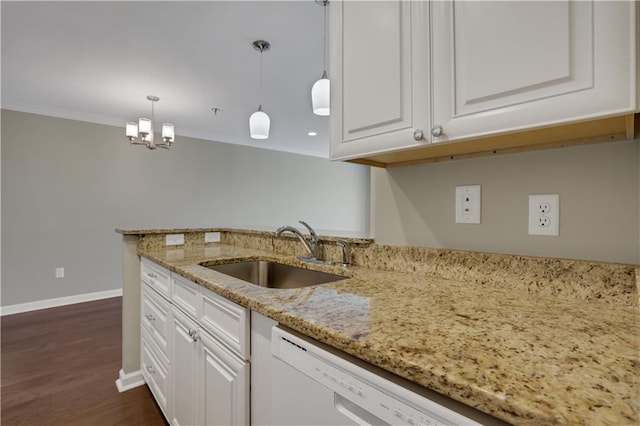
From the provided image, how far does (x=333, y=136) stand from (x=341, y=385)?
79cm

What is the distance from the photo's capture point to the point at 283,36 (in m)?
2.24

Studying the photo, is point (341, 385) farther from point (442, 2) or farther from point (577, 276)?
point (442, 2)

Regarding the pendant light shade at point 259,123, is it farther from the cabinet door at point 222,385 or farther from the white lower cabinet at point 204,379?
the cabinet door at point 222,385

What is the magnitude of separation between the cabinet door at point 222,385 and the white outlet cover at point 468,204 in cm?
87

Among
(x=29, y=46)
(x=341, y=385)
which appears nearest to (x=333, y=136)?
(x=341, y=385)

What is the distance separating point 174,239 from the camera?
2250 mm

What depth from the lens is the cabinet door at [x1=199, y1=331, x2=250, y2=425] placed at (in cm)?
97

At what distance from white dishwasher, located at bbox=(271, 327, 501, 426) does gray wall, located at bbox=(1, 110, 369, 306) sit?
1944 mm

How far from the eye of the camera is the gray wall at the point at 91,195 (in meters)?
3.55

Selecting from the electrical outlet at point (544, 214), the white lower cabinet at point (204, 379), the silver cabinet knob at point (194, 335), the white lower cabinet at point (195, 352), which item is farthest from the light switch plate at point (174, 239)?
the electrical outlet at point (544, 214)

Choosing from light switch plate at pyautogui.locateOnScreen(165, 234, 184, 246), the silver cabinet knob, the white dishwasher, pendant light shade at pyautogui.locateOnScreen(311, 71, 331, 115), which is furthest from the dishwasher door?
light switch plate at pyautogui.locateOnScreen(165, 234, 184, 246)

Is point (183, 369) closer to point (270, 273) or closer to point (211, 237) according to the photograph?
point (270, 273)

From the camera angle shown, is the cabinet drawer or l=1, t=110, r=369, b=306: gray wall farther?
l=1, t=110, r=369, b=306: gray wall

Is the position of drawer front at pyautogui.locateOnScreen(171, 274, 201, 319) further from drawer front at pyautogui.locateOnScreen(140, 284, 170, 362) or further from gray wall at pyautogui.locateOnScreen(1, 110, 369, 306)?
gray wall at pyautogui.locateOnScreen(1, 110, 369, 306)
